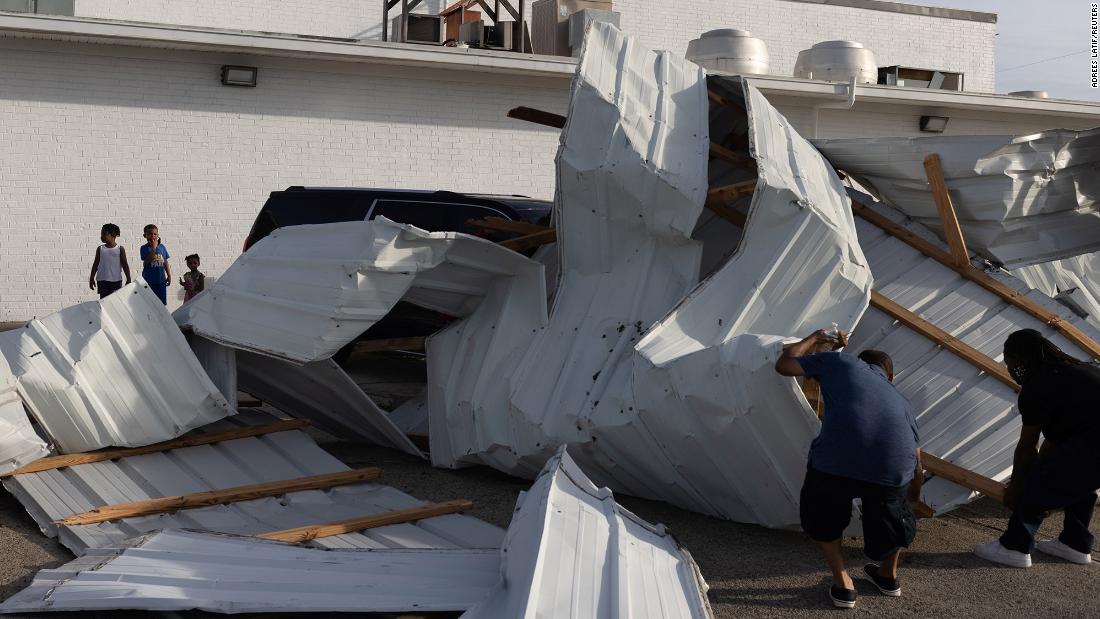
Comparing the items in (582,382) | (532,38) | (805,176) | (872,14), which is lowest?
(582,382)

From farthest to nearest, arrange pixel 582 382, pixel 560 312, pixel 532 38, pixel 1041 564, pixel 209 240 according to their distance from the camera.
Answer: pixel 532 38, pixel 209 240, pixel 560 312, pixel 582 382, pixel 1041 564

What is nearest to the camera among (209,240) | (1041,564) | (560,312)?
(1041,564)

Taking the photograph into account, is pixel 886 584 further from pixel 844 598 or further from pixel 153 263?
pixel 153 263

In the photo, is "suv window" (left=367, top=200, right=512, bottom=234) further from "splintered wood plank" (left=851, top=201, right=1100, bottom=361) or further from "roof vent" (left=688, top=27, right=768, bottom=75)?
"roof vent" (left=688, top=27, right=768, bottom=75)

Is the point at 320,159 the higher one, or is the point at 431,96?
the point at 431,96

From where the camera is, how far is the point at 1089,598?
5.02 metres

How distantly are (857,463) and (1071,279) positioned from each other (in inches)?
159

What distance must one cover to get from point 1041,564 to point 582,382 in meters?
2.63

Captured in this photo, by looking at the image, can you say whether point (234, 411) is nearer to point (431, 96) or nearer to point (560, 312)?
point (560, 312)

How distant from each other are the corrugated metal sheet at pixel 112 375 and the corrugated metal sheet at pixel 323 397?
1.87ft

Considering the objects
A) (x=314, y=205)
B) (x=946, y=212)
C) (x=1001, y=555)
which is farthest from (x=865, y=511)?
(x=314, y=205)

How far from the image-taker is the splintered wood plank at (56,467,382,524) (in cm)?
564

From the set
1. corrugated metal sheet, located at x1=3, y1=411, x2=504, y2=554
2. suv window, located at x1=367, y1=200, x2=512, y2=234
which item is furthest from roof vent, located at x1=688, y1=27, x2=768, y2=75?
corrugated metal sheet, located at x1=3, y1=411, x2=504, y2=554

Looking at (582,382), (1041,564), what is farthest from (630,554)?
(1041,564)
